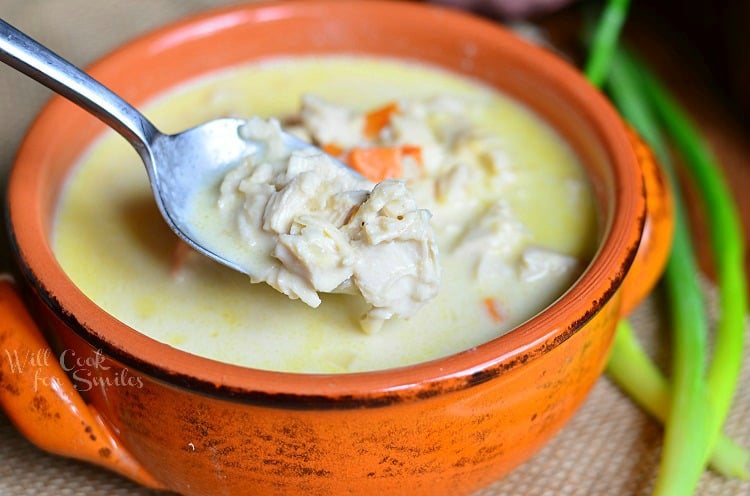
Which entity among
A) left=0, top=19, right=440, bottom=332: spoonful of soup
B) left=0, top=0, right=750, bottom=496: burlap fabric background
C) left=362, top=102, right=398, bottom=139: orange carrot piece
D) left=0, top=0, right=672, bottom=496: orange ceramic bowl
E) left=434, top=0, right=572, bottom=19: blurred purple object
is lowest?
left=0, top=0, right=750, bottom=496: burlap fabric background

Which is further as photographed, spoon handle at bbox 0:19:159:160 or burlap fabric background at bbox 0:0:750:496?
burlap fabric background at bbox 0:0:750:496

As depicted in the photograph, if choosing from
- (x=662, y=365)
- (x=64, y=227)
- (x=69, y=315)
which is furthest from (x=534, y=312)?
(x=64, y=227)

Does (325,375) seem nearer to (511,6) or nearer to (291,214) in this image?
(291,214)

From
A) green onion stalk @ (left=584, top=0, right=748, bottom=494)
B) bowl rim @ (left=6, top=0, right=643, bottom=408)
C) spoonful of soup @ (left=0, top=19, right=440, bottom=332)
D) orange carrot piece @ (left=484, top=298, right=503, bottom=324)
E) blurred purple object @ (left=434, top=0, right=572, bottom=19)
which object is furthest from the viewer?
blurred purple object @ (left=434, top=0, right=572, bottom=19)

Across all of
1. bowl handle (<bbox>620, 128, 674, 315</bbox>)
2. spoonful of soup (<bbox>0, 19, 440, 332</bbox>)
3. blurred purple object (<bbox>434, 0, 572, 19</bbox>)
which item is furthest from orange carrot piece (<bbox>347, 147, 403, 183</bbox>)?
blurred purple object (<bbox>434, 0, 572, 19</bbox>)

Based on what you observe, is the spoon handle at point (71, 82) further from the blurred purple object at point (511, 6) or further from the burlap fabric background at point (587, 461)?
the blurred purple object at point (511, 6)

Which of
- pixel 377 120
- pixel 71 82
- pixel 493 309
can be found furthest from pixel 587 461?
pixel 71 82

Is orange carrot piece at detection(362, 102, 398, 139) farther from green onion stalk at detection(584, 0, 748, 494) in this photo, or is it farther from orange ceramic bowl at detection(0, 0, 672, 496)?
green onion stalk at detection(584, 0, 748, 494)
